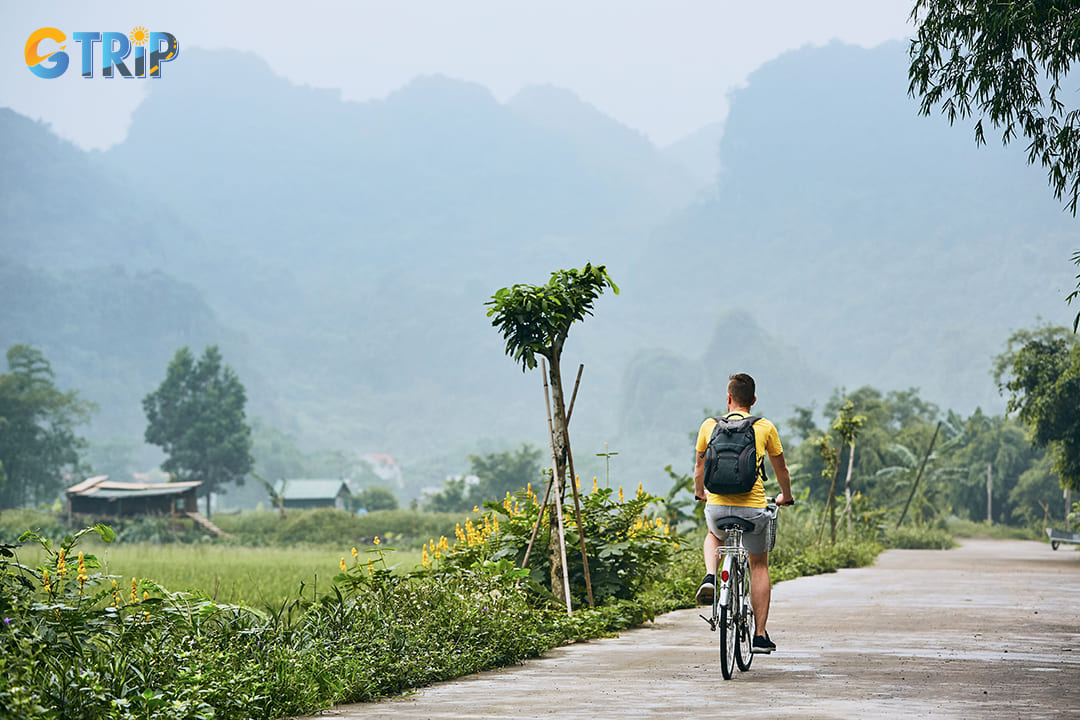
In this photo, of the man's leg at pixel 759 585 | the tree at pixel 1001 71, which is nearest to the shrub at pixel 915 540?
the tree at pixel 1001 71

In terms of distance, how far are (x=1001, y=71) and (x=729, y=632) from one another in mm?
7043

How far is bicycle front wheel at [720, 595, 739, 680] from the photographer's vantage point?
21.4ft

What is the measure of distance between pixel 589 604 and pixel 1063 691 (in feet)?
15.0

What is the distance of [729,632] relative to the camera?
21.8 ft

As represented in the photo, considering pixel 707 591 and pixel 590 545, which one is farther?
pixel 590 545

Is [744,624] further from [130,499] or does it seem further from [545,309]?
[130,499]

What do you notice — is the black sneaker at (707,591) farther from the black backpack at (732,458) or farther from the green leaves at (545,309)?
the green leaves at (545,309)

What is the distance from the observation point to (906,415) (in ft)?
258

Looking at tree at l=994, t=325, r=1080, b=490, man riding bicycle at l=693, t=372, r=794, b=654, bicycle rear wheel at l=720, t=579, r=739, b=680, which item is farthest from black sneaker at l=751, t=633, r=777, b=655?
tree at l=994, t=325, r=1080, b=490

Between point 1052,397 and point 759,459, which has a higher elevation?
point 1052,397

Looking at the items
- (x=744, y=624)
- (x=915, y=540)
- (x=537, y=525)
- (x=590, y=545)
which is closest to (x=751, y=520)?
(x=744, y=624)

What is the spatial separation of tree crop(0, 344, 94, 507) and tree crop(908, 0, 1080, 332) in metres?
76.7

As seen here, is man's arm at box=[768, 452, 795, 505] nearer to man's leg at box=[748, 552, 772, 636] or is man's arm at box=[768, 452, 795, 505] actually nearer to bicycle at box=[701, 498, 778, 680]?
bicycle at box=[701, 498, 778, 680]

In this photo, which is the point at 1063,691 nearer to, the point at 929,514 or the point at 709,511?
the point at 709,511
